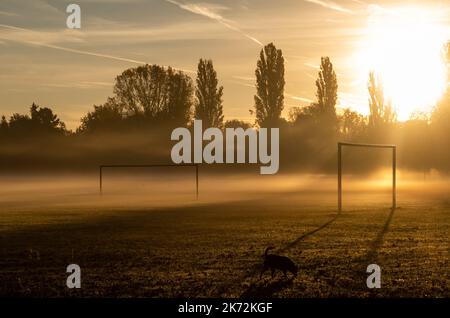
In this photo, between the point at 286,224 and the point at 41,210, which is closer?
the point at 286,224

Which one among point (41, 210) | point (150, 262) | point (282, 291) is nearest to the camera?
point (282, 291)

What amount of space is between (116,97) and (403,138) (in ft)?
107

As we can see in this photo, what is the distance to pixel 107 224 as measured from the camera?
23.9 meters

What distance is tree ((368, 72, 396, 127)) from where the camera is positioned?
7619 cm

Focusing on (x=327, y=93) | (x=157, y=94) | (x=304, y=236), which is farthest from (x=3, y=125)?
(x=304, y=236)

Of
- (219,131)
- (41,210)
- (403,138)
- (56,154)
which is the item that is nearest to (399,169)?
(403,138)

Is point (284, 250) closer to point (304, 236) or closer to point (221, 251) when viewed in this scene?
point (221, 251)

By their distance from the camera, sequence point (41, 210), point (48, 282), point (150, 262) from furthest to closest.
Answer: point (41, 210), point (150, 262), point (48, 282)

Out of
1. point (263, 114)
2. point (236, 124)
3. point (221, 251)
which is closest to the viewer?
point (221, 251)

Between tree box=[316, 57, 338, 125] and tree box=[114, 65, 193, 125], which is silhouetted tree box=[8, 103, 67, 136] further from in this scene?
tree box=[316, 57, 338, 125]

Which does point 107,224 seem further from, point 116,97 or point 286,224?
point 116,97

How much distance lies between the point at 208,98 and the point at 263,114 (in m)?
6.31

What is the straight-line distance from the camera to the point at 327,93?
249 ft

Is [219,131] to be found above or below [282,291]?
above
